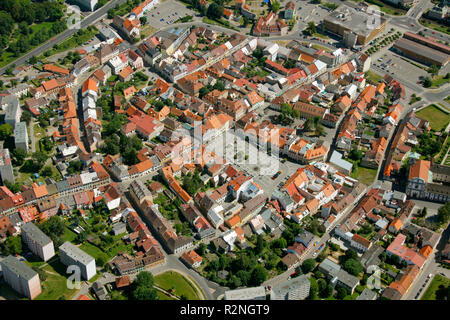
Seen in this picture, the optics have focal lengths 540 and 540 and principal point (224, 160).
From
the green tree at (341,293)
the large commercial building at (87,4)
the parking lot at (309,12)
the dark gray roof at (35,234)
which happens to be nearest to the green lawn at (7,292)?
the dark gray roof at (35,234)

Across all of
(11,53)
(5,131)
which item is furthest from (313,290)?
(11,53)

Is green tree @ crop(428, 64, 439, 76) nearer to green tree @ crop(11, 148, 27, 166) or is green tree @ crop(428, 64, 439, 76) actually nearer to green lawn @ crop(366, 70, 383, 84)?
green lawn @ crop(366, 70, 383, 84)

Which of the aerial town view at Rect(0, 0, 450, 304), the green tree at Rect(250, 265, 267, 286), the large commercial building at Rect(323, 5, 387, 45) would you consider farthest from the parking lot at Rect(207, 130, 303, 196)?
the large commercial building at Rect(323, 5, 387, 45)

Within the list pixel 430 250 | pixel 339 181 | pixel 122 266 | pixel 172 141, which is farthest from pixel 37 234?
pixel 430 250

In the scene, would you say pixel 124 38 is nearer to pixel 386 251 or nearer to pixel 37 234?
pixel 37 234

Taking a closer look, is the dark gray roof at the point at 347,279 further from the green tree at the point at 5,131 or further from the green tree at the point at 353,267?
the green tree at the point at 5,131

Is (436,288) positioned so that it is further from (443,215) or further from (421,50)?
(421,50)
